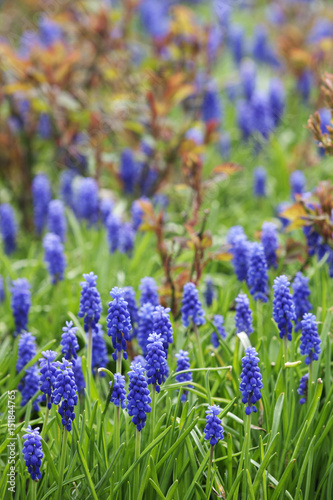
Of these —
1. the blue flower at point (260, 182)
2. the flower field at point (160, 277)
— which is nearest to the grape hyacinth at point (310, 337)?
the flower field at point (160, 277)

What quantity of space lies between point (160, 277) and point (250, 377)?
91.3 inches

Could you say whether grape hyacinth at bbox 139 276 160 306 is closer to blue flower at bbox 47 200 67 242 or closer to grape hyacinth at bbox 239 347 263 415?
grape hyacinth at bbox 239 347 263 415

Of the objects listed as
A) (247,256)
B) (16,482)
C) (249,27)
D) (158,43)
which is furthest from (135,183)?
(249,27)

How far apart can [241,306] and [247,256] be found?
72cm

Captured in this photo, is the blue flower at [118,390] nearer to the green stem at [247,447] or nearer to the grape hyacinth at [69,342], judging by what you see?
the grape hyacinth at [69,342]

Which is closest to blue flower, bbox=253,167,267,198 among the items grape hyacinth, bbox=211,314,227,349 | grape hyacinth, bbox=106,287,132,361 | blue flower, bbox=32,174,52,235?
blue flower, bbox=32,174,52,235

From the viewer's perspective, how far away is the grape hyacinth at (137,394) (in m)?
2.46

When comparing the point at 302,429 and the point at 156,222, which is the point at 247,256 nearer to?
the point at 156,222

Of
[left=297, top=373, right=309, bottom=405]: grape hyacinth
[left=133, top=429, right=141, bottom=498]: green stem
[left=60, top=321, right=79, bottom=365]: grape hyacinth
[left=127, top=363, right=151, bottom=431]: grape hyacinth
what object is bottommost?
[left=133, top=429, right=141, bottom=498]: green stem

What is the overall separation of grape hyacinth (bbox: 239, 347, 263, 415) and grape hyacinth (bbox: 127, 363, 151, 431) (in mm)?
421

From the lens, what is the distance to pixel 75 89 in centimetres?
664

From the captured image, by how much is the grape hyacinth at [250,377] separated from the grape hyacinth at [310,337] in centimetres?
41

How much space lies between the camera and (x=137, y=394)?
246 cm

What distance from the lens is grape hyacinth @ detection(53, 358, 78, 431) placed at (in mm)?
2465
